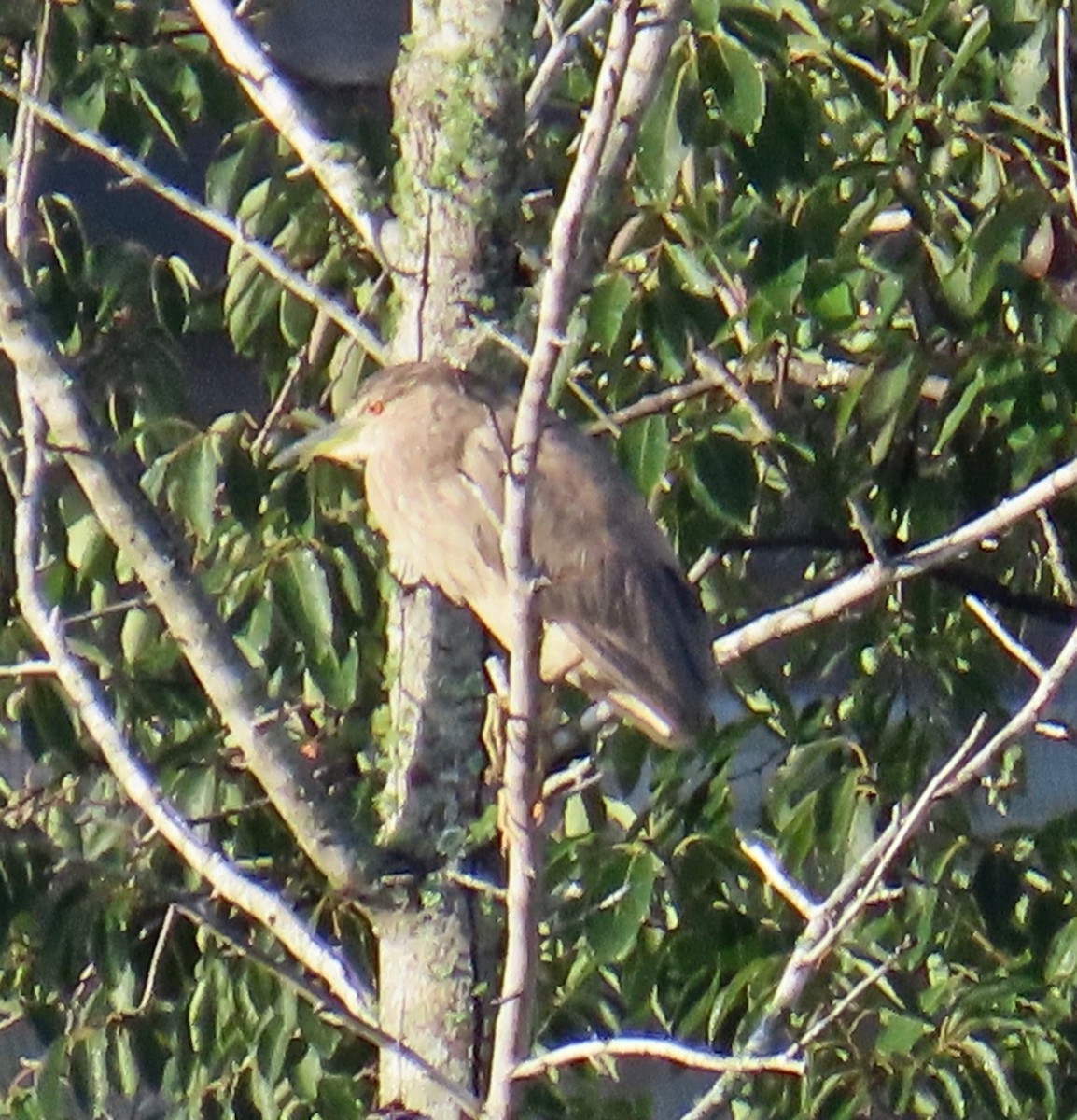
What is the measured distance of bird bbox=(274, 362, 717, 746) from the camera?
2568 mm

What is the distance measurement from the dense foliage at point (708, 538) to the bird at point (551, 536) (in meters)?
0.06

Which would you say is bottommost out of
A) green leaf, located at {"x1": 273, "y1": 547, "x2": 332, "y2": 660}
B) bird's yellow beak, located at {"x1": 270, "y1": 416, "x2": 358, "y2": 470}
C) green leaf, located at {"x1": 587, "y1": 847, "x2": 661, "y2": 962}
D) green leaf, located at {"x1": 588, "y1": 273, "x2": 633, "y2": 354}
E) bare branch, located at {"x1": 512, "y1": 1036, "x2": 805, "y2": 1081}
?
green leaf, located at {"x1": 587, "y1": 847, "x2": 661, "y2": 962}

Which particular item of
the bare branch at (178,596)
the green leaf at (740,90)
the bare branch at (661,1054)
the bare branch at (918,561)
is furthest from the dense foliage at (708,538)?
the bare branch at (661,1054)

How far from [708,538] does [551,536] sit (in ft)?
0.65

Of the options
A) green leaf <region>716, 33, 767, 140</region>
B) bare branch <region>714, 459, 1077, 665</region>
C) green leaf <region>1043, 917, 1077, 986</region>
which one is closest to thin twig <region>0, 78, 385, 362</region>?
green leaf <region>716, 33, 767, 140</region>

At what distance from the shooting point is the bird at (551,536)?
8.43 ft

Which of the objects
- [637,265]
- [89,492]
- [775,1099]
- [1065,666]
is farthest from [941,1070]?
[89,492]

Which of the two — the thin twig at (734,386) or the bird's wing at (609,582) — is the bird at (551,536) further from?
the thin twig at (734,386)

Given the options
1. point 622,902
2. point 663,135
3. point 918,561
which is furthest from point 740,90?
point 622,902

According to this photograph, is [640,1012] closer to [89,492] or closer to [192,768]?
[192,768]

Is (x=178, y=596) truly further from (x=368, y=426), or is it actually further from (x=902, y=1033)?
(x=902, y=1033)

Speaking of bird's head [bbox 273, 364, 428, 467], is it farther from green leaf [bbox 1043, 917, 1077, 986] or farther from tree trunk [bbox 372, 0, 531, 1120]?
green leaf [bbox 1043, 917, 1077, 986]

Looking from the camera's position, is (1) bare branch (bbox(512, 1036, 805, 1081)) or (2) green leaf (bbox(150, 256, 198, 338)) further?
(2) green leaf (bbox(150, 256, 198, 338))

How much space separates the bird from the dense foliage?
63 mm
